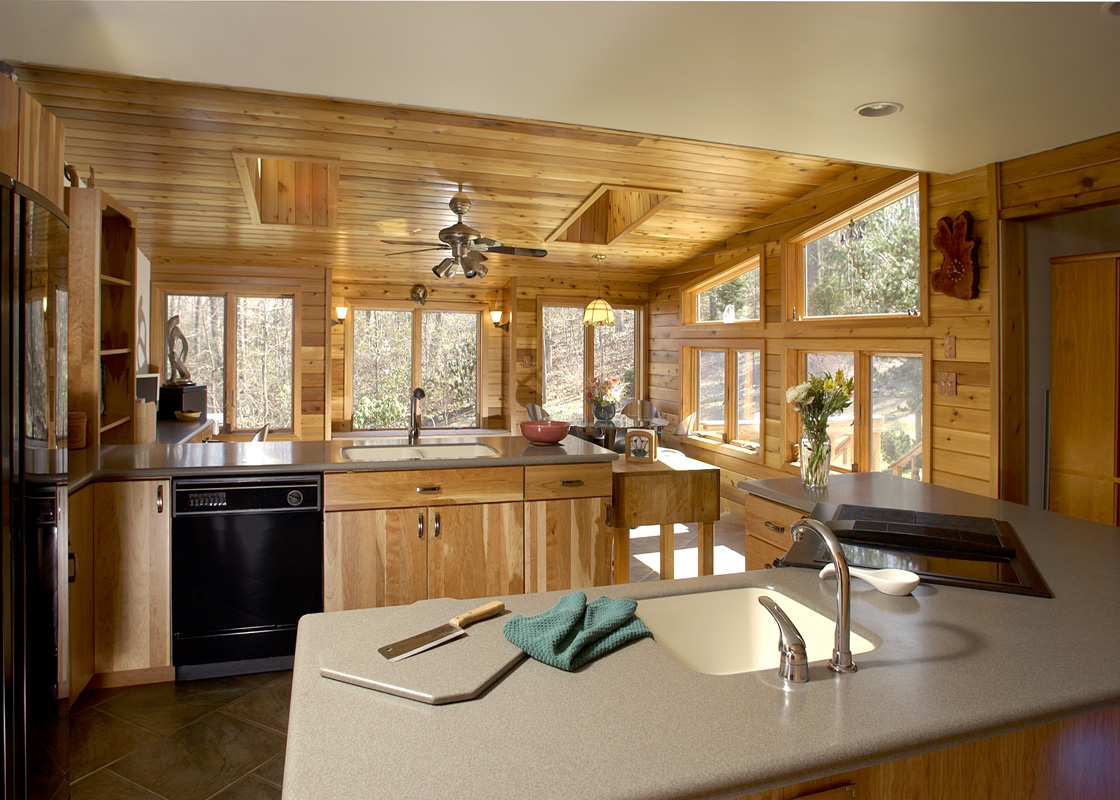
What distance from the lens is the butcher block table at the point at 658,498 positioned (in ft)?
12.5

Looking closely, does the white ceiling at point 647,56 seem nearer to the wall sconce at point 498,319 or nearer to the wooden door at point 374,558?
the wooden door at point 374,558

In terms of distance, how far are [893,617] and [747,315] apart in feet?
18.5

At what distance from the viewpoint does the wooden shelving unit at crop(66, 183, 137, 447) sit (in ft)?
11.2

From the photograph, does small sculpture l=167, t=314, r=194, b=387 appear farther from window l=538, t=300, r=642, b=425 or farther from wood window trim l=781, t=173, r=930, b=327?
wood window trim l=781, t=173, r=930, b=327

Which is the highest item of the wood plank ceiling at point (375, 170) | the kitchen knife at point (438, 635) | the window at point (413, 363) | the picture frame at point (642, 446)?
the wood plank ceiling at point (375, 170)

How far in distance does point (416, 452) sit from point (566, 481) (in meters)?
0.83

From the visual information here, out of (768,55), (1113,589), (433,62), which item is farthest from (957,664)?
(433,62)

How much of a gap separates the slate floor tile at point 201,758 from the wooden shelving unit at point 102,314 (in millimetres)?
1540

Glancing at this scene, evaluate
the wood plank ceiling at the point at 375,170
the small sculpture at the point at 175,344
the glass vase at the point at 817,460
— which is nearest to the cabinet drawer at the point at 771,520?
the glass vase at the point at 817,460

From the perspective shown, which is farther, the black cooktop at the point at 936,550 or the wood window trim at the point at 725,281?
the wood window trim at the point at 725,281

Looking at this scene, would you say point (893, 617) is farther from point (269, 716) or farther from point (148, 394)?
point (148, 394)

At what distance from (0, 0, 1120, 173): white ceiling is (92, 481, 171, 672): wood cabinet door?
174cm

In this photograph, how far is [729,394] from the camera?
731 centimetres

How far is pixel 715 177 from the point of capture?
5566 millimetres
